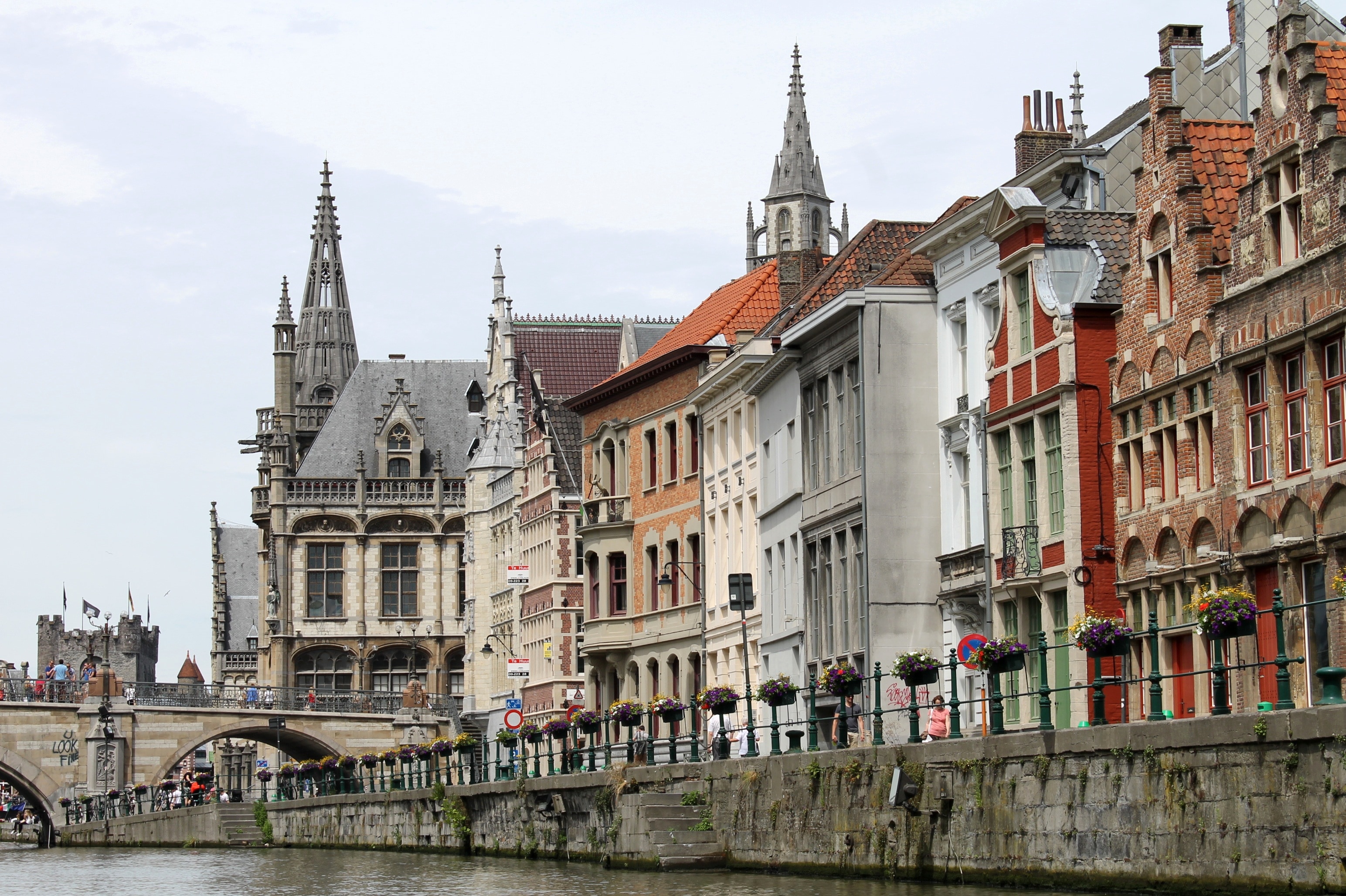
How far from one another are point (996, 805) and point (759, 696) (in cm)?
878

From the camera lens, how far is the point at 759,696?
3309cm

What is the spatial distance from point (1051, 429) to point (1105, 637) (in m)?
12.3

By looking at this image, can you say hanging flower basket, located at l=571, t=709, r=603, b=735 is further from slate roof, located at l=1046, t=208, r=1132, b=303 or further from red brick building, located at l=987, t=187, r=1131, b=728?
slate roof, located at l=1046, t=208, r=1132, b=303

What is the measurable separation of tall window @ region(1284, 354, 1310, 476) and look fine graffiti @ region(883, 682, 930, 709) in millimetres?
11770

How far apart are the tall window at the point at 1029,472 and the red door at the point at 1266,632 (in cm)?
602

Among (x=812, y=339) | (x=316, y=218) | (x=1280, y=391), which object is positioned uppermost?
(x=316, y=218)

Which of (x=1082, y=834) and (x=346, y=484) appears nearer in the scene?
(x=1082, y=834)

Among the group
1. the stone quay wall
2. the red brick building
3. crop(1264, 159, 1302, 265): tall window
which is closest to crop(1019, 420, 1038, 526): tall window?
the red brick building

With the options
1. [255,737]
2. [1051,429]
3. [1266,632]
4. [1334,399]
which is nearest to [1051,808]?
[1266,632]

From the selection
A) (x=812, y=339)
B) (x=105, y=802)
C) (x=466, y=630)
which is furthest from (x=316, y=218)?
(x=812, y=339)

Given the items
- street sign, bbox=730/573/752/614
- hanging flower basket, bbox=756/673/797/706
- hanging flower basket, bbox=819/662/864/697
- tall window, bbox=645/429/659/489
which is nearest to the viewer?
hanging flower basket, bbox=819/662/864/697

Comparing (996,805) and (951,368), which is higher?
(951,368)

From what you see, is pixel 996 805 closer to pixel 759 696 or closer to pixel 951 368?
pixel 759 696

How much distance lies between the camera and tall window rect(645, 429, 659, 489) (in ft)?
191
